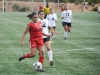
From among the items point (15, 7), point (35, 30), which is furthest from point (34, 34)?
point (15, 7)

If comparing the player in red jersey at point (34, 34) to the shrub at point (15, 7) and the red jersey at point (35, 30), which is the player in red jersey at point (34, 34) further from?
the shrub at point (15, 7)

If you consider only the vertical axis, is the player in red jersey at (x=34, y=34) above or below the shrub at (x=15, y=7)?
above

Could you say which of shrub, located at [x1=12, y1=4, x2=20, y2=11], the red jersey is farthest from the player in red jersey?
shrub, located at [x1=12, y1=4, x2=20, y2=11]

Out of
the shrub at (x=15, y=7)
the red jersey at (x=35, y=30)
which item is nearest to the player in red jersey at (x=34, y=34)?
the red jersey at (x=35, y=30)

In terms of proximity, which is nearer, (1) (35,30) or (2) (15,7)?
(1) (35,30)

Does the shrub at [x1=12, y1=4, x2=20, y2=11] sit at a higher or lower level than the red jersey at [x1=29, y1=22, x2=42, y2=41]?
lower

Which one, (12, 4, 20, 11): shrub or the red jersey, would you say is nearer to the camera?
the red jersey

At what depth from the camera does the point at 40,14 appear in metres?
13.4

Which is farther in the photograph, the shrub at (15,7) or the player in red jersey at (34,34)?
the shrub at (15,7)

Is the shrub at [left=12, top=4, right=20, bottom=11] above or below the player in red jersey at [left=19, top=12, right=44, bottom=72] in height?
below


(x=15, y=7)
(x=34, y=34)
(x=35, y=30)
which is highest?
(x=35, y=30)

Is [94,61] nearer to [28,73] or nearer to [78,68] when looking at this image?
[78,68]

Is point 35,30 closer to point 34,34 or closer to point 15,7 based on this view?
point 34,34

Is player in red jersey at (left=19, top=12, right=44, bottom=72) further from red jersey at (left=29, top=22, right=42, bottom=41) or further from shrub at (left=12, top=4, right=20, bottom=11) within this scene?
shrub at (left=12, top=4, right=20, bottom=11)
